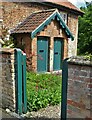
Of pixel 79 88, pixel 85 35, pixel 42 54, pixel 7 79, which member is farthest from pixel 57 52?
pixel 85 35

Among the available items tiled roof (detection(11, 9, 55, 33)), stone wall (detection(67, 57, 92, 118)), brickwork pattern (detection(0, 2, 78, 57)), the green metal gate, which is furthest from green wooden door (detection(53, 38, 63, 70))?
stone wall (detection(67, 57, 92, 118))

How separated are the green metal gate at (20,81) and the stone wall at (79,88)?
191cm

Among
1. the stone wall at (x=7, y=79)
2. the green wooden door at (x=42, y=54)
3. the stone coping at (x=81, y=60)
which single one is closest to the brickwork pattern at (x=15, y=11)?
the green wooden door at (x=42, y=54)

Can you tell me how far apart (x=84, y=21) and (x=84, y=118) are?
72.2 feet

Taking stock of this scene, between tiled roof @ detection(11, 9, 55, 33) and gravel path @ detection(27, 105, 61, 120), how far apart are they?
6.11 metres

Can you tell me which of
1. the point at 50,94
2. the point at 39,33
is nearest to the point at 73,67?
the point at 50,94

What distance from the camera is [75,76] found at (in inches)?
144

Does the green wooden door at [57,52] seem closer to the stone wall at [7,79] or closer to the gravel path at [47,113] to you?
the gravel path at [47,113]

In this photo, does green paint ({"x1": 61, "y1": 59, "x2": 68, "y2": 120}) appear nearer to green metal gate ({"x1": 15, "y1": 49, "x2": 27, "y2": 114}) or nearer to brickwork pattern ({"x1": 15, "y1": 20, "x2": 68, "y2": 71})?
green metal gate ({"x1": 15, "y1": 49, "x2": 27, "y2": 114})

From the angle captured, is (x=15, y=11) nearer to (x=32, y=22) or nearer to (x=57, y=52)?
(x=32, y=22)

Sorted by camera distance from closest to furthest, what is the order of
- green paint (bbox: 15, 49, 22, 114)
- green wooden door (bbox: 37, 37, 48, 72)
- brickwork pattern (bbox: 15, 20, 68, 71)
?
green paint (bbox: 15, 49, 22, 114) → brickwork pattern (bbox: 15, 20, 68, 71) → green wooden door (bbox: 37, 37, 48, 72)

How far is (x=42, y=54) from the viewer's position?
41.1 feet

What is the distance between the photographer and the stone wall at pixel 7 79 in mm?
5449

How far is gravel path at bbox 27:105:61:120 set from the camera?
5.54 meters
